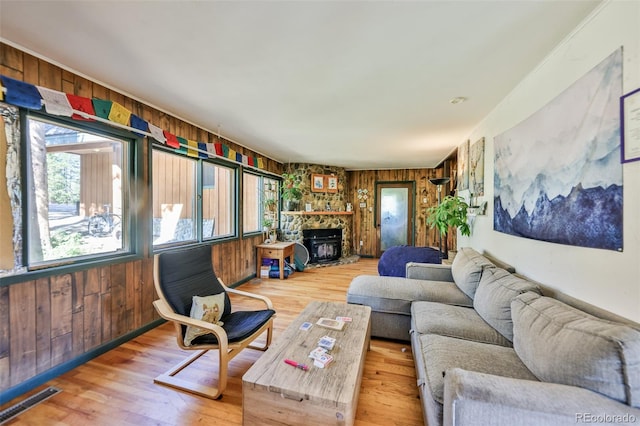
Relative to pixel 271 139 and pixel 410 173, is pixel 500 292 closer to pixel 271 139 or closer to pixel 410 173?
pixel 271 139

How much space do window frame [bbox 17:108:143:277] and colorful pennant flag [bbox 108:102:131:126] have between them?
0.37 ft

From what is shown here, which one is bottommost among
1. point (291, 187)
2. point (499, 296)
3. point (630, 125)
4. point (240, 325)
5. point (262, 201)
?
point (240, 325)

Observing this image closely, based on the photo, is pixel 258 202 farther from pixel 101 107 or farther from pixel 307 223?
pixel 101 107

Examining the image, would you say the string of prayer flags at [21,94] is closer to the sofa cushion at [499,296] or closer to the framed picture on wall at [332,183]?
the sofa cushion at [499,296]

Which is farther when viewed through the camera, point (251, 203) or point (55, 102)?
point (251, 203)

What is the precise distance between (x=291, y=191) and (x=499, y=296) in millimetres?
4283

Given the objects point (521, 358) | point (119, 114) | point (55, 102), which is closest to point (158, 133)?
point (119, 114)

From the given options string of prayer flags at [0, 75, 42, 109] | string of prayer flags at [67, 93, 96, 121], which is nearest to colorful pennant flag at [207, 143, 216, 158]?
string of prayer flags at [67, 93, 96, 121]

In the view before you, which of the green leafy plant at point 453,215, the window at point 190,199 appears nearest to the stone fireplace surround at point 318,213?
the window at point 190,199

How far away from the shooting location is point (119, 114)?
7.48ft

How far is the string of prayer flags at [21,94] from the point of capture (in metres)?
1.63

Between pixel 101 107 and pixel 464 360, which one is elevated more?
pixel 101 107

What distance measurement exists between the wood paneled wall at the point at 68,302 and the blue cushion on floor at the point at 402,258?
2966mm

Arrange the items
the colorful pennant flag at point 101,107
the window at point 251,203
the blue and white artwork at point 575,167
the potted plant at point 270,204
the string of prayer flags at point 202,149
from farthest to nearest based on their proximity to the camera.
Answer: the potted plant at point 270,204 → the window at point 251,203 → the string of prayer flags at point 202,149 → the colorful pennant flag at point 101,107 → the blue and white artwork at point 575,167
